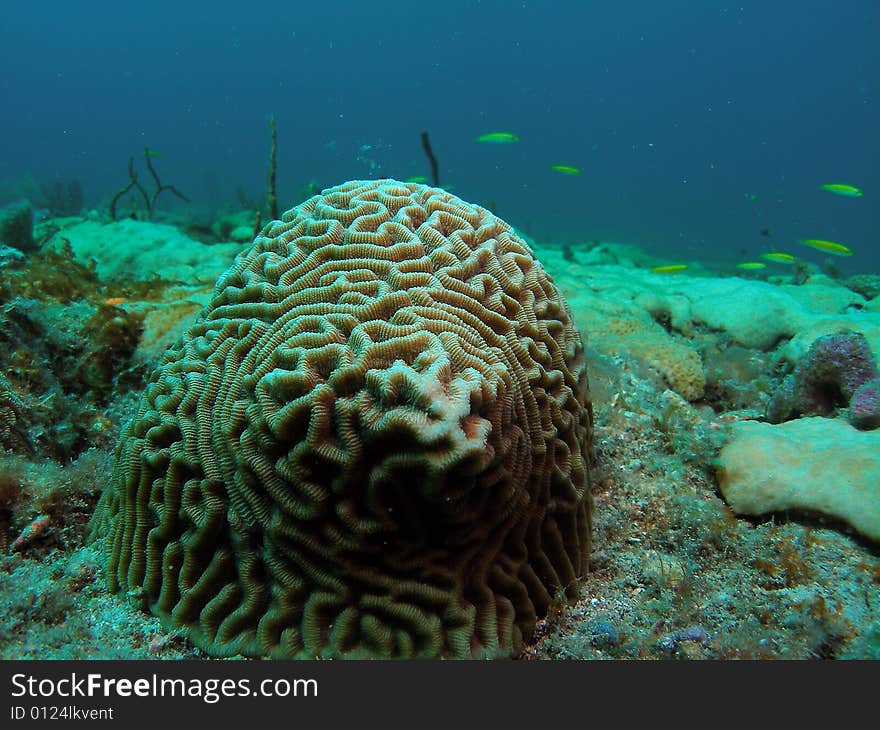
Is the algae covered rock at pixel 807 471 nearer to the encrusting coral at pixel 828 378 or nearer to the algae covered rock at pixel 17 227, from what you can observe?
the encrusting coral at pixel 828 378

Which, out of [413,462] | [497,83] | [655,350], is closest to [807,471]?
[655,350]

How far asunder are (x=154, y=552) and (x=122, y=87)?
482ft

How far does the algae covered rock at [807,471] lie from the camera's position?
3.47 m

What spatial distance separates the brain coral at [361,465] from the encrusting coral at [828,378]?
253cm

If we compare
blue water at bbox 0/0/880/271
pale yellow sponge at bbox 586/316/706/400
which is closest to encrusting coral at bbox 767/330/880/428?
pale yellow sponge at bbox 586/316/706/400

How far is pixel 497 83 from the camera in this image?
11012cm

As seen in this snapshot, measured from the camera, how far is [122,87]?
383ft

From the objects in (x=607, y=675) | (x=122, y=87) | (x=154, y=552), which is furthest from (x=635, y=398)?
(x=122, y=87)

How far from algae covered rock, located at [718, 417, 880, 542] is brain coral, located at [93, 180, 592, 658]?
4.11ft

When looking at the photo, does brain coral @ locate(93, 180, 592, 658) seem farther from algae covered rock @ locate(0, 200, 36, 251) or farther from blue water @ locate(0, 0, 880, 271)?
blue water @ locate(0, 0, 880, 271)

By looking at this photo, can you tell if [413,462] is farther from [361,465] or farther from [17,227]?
[17,227]

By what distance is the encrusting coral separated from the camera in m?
4.61

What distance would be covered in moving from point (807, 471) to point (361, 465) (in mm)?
3169

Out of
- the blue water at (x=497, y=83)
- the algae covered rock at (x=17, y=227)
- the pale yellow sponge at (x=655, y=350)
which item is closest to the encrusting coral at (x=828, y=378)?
the pale yellow sponge at (x=655, y=350)
